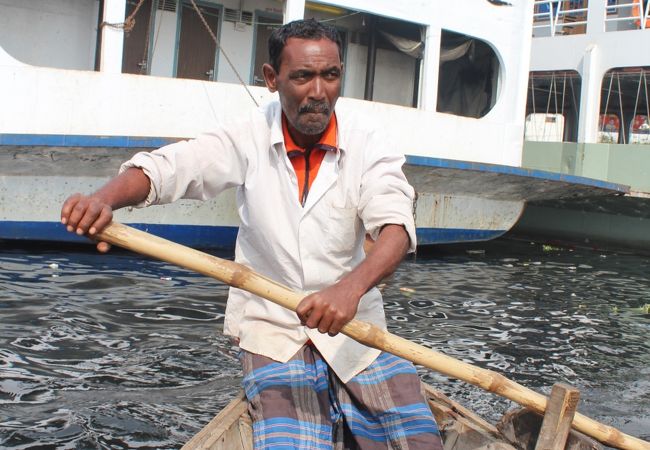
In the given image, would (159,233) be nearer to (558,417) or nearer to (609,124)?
(558,417)

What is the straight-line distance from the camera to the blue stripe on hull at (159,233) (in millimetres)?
7727

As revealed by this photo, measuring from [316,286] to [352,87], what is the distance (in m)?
9.20

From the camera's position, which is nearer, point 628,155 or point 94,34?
point 94,34

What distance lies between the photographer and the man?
2391mm

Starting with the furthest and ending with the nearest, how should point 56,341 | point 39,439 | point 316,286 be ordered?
point 56,341, point 39,439, point 316,286

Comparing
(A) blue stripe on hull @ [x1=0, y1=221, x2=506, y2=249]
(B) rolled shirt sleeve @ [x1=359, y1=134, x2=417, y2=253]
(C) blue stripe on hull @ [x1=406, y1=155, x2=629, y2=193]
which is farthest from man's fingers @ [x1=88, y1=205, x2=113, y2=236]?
(C) blue stripe on hull @ [x1=406, y1=155, x2=629, y2=193]

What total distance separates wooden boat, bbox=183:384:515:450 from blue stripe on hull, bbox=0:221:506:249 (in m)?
5.58

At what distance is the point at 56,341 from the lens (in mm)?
4879

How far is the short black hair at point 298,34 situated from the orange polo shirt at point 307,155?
23cm

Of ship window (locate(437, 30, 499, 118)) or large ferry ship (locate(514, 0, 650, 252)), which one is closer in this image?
ship window (locate(437, 30, 499, 118))

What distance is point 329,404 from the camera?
2.56m

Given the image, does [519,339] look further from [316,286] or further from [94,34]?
[94,34]

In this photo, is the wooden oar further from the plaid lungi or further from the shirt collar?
the shirt collar

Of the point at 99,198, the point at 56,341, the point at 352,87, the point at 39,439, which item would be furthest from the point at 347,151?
the point at 352,87
